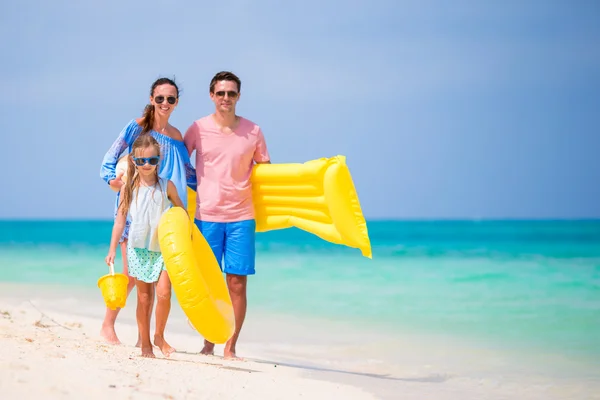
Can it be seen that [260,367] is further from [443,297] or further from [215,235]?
[443,297]

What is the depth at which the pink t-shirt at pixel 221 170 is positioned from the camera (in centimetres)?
416

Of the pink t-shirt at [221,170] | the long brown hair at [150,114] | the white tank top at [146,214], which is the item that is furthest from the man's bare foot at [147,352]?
the long brown hair at [150,114]

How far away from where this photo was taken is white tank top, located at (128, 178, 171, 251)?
3.68 m

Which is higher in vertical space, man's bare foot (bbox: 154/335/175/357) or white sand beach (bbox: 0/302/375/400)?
man's bare foot (bbox: 154/335/175/357)

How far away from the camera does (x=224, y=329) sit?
11.8 ft

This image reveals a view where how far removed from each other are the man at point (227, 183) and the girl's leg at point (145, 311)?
0.53m

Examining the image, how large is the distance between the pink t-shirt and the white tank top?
46 cm

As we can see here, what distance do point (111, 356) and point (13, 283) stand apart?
689 cm

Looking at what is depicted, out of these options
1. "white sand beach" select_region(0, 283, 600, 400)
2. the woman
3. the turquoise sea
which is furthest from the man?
the turquoise sea

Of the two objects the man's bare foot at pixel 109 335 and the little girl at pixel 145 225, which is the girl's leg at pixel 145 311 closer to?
the little girl at pixel 145 225

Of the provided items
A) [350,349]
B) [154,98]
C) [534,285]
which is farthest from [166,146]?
[534,285]

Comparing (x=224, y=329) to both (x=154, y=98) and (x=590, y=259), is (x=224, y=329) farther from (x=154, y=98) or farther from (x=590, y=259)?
(x=590, y=259)

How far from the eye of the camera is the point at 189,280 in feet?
11.2

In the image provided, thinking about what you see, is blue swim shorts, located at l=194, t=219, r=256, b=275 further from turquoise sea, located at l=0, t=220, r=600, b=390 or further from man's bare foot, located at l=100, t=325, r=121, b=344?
turquoise sea, located at l=0, t=220, r=600, b=390
